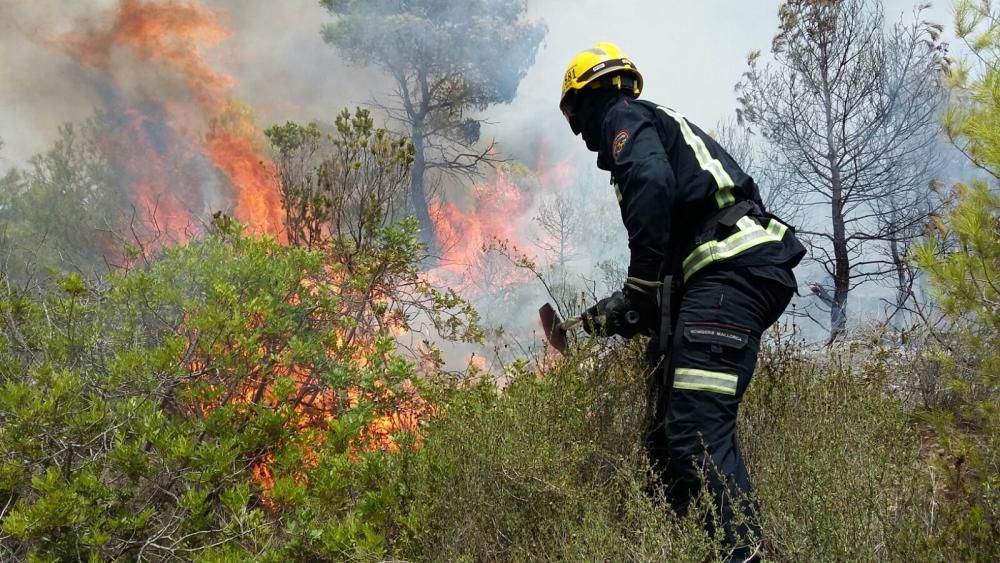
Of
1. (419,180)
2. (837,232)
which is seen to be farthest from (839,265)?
(419,180)

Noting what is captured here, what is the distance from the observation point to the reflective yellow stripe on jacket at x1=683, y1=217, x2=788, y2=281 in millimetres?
2117

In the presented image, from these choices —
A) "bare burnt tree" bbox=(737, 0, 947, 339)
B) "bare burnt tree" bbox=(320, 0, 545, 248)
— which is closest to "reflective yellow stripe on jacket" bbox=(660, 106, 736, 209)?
"bare burnt tree" bbox=(737, 0, 947, 339)

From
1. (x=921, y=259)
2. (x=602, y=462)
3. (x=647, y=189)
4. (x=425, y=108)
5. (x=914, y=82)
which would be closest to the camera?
(x=647, y=189)

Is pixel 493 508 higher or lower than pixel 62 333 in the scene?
lower

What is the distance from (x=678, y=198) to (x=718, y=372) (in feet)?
2.32

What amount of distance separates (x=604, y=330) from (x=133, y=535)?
1.88 metres

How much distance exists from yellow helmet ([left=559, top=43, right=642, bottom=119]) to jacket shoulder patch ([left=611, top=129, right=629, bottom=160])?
342mm

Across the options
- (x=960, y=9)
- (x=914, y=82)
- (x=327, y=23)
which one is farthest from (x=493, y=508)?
(x=327, y=23)

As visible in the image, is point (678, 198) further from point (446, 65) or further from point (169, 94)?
point (446, 65)

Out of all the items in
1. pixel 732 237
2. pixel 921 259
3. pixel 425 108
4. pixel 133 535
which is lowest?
pixel 133 535

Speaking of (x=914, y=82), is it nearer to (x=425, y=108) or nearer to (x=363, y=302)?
(x=363, y=302)

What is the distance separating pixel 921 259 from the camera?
9.75ft

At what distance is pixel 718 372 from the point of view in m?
2.01

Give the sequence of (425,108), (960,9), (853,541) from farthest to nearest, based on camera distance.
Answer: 1. (425,108)
2. (960,9)
3. (853,541)
